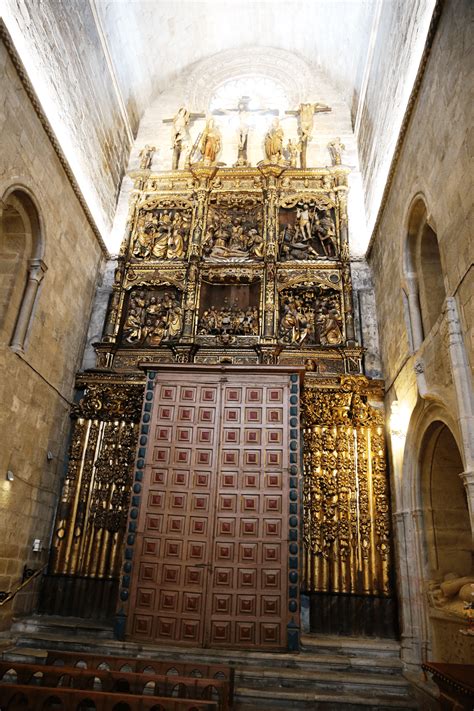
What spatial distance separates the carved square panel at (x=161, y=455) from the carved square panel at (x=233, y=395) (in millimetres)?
1312

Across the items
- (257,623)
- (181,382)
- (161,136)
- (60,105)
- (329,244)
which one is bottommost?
(257,623)

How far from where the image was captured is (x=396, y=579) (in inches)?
332

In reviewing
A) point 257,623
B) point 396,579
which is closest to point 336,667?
point 257,623

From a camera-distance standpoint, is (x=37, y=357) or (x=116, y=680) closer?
(x=116, y=680)

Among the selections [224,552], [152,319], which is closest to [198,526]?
[224,552]

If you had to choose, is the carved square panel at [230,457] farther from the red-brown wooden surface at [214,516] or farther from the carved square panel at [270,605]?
the carved square panel at [270,605]

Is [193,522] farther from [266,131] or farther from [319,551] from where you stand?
[266,131]

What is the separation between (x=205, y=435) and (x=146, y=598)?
8.54ft

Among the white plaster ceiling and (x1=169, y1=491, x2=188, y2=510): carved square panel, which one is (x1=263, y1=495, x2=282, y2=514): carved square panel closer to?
(x1=169, y1=491, x2=188, y2=510): carved square panel

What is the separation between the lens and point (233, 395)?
9.05 m

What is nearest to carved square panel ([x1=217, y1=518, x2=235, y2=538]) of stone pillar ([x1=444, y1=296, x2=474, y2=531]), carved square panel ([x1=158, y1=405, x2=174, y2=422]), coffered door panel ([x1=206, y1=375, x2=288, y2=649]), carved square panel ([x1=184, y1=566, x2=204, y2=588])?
coffered door panel ([x1=206, y1=375, x2=288, y2=649])

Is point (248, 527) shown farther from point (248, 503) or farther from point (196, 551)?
point (196, 551)

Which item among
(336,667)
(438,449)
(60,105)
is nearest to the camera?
(336,667)

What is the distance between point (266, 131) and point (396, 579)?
11674 millimetres
